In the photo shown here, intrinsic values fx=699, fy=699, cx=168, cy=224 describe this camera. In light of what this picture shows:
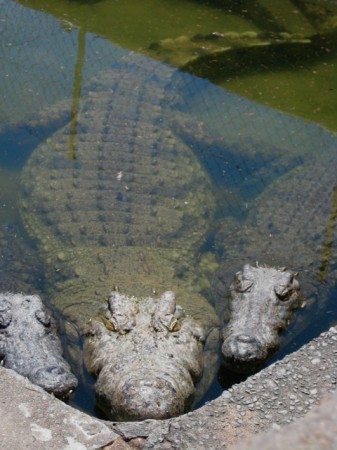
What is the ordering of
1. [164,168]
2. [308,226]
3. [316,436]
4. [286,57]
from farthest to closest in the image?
[286,57]
[164,168]
[308,226]
[316,436]

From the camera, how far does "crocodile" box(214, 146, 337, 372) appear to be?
16.0ft

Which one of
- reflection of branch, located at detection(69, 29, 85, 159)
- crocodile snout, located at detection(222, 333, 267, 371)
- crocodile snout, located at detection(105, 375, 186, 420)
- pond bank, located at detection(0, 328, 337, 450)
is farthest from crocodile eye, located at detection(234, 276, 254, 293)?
reflection of branch, located at detection(69, 29, 85, 159)

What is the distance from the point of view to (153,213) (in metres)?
6.36

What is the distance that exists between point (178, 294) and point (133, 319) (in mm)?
785

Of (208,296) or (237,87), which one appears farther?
(237,87)

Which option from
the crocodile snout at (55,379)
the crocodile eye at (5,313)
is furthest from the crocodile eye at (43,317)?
the crocodile snout at (55,379)

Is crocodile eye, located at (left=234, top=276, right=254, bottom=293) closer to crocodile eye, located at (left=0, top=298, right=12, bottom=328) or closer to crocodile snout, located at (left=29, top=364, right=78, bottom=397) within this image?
crocodile snout, located at (left=29, top=364, right=78, bottom=397)

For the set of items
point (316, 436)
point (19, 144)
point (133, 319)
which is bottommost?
point (19, 144)

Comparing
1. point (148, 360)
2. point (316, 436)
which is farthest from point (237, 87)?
point (316, 436)

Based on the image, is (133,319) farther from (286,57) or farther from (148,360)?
(286,57)

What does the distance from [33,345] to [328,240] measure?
287 cm

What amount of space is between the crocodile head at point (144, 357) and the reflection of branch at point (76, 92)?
2.46 m

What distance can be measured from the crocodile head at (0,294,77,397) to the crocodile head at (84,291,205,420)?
0.24 metres

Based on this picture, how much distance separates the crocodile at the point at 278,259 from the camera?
4.88 metres
